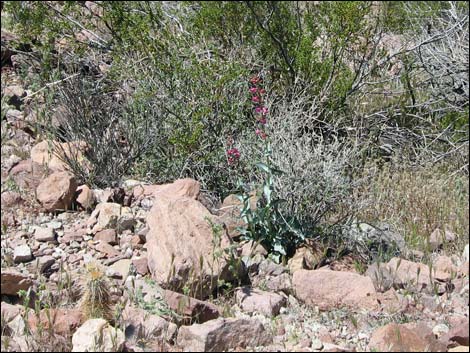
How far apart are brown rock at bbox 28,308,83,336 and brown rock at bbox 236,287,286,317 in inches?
34.4

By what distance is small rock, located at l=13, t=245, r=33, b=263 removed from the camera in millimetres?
4637

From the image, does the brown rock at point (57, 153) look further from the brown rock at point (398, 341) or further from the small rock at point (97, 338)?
the brown rock at point (398, 341)

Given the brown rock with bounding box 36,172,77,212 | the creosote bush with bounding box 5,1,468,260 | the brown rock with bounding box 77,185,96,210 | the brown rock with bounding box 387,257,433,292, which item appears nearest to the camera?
the brown rock with bounding box 387,257,433,292

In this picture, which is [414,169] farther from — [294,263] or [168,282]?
[168,282]

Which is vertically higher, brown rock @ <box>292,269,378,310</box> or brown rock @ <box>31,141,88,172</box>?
brown rock @ <box>31,141,88,172</box>

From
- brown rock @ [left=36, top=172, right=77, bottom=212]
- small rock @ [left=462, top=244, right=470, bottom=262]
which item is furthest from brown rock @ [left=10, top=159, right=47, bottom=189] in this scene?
small rock @ [left=462, top=244, right=470, bottom=262]

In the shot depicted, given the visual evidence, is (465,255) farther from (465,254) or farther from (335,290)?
(335,290)

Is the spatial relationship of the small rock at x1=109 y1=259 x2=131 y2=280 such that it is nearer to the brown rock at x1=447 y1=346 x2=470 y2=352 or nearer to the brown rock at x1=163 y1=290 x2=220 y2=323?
the brown rock at x1=163 y1=290 x2=220 y2=323

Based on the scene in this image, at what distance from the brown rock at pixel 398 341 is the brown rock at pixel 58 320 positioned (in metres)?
1.42

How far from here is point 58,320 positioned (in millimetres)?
3957

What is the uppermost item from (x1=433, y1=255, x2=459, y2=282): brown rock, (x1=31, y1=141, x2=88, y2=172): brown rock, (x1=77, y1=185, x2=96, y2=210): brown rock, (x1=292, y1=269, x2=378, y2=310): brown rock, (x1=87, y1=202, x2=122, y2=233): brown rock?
(x1=31, y1=141, x2=88, y2=172): brown rock

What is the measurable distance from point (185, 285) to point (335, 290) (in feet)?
2.65

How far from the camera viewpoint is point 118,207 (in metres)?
5.18

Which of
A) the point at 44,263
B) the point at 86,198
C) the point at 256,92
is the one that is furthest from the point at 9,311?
the point at 256,92
